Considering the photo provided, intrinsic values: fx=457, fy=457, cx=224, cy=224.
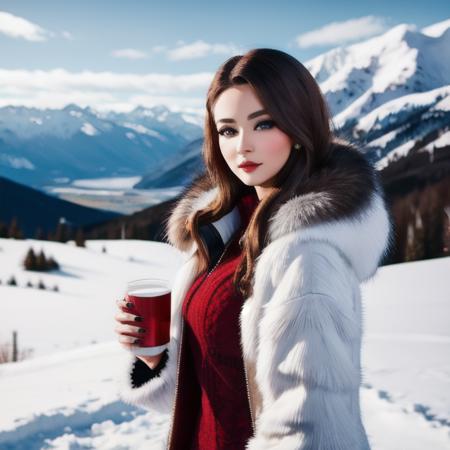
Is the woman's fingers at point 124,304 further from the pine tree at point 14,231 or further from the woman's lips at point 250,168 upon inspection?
the pine tree at point 14,231

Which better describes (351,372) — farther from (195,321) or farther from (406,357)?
(406,357)

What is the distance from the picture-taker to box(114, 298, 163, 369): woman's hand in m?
1.04

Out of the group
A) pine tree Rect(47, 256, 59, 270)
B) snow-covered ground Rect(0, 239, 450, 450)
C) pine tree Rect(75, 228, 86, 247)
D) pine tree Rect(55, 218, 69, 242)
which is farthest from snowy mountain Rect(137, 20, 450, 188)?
pine tree Rect(55, 218, 69, 242)

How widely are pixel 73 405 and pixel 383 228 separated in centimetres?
279

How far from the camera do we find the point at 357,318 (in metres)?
0.85

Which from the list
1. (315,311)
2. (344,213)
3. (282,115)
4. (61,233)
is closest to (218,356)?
(315,311)

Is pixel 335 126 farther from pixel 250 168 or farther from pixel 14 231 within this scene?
pixel 14 231

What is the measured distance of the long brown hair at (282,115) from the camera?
908 mm

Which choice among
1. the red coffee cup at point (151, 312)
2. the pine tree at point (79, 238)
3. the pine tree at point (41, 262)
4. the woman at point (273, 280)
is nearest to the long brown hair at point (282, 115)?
the woman at point (273, 280)

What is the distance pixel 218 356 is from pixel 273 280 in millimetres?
269

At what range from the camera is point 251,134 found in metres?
0.95

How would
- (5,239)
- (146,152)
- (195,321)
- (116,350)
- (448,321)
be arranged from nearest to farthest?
(195,321), (116,350), (448,321), (5,239), (146,152)

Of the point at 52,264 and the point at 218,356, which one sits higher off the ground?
the point at 218,356

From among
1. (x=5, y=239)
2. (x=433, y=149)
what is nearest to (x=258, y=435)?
(x=433, y=149)
